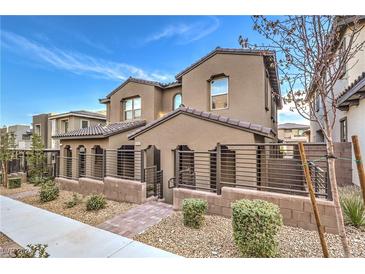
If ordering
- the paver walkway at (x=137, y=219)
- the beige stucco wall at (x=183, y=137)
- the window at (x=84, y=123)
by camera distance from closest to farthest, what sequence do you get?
the paver walkway at (x=137, y=219) → the beige stucco wall at (x=183, y=137) → the window at (x=84, y=123)

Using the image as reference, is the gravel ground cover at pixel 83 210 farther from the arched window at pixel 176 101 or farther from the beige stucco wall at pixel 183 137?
the arched window at pixel 176 101

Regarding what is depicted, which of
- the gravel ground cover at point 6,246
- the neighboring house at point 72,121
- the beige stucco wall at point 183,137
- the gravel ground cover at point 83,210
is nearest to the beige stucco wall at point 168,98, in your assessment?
the beige stucco wall at point 183,137

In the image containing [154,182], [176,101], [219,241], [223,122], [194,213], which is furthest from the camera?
[176,101]

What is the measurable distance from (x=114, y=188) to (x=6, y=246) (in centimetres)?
372

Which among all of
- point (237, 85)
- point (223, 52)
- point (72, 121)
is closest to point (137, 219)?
point (237, 85)

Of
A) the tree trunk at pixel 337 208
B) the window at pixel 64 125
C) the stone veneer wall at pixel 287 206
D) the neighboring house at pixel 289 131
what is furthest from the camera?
the neighboring house at pixel 289 131

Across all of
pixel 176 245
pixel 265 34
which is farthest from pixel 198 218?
pixel 265 34

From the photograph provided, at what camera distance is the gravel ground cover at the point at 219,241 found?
366 centimetres

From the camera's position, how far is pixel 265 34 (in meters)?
3.23

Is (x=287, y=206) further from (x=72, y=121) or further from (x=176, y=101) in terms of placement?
(x=72, y=121)

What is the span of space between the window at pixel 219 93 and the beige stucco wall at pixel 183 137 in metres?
2.47

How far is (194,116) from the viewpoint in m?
7.77
